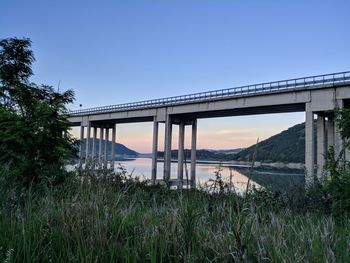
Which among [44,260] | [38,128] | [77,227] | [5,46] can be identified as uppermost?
[5,46]

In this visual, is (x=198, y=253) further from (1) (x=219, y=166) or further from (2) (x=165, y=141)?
(2) (x=165, y=141)

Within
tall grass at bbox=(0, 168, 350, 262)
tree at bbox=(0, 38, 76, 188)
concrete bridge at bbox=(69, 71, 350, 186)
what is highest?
concrete bridge at bbox=(69, 71, 350, 186)

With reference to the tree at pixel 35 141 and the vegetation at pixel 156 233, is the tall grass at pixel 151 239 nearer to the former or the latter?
the vegetation at pixel 156 233

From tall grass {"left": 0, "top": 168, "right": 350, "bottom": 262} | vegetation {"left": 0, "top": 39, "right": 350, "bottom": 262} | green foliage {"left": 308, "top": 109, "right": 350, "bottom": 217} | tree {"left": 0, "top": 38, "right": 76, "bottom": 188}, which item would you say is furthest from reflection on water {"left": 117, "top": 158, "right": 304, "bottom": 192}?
tree {"left": 0, "top": 38, "right": 76, "bottom": 188}

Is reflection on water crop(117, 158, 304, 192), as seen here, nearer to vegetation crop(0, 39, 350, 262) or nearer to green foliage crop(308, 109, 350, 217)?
vegetation crop(0, 39, 350, 262)

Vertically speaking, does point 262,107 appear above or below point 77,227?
above

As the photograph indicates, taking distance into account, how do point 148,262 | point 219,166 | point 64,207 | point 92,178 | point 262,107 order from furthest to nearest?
point 262,107 → point 219,166 → point 92,178 → point 64,207 → point 148,262

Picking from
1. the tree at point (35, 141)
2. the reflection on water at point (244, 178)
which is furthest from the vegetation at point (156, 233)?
the tree at point (35, 141)

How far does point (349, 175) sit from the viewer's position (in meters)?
6.21

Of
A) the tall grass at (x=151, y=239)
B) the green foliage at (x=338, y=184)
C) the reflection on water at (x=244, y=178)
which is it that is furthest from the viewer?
the green foliage at (x=338, y=184)

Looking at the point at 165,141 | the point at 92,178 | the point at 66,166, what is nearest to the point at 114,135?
the point at 165,141

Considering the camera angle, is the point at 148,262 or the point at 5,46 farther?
the point at 5,46

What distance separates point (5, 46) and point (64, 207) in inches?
688

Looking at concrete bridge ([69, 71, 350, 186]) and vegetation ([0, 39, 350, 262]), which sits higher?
concrete bridge ([69, 71, 350, 186])
